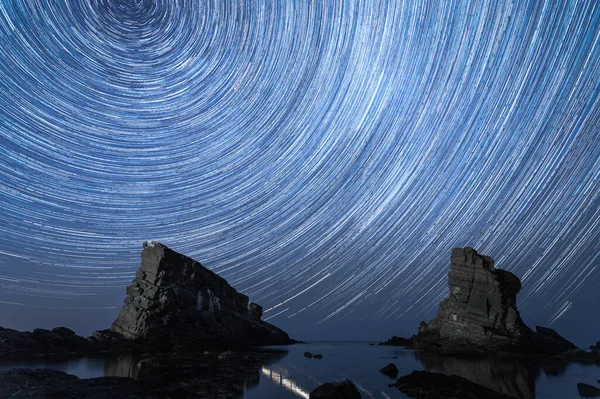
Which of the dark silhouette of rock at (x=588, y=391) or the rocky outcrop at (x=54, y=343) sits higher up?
the rocky outcrop at (x=54, y=343)

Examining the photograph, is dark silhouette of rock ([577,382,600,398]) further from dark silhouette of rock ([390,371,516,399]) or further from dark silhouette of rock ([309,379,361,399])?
dark silhouette of rock ([309,379,361,399])

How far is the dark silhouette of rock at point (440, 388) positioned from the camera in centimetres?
1645

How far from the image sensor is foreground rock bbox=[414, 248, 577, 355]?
53.9 metres

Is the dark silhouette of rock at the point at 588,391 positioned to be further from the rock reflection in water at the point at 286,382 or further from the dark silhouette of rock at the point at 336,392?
the rock reflection in water at the point at 286,382

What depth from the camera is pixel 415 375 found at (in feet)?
71.7

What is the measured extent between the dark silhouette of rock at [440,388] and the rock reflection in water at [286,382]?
223 inches

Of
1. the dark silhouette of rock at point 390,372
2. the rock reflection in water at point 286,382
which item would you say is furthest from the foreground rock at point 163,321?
the dark silhouette of rock at point 390,372

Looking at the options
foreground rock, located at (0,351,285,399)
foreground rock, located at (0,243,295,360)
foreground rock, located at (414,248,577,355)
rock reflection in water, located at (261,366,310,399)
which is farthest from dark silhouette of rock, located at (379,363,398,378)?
foreground rock, located at (0,243,295,360)

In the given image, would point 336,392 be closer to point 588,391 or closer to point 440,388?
point 440,388

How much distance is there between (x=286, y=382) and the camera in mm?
21875

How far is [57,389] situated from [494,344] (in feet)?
195

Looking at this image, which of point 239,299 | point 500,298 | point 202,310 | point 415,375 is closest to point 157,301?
point 202,310

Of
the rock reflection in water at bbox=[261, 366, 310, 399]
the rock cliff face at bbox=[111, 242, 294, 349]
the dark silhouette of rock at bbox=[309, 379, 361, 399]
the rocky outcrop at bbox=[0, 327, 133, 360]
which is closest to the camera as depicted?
the dark silhouette of rock at bbox=[309, 379, 361, 399]

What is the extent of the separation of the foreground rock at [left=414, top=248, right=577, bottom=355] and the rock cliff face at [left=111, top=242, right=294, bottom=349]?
40.9m
